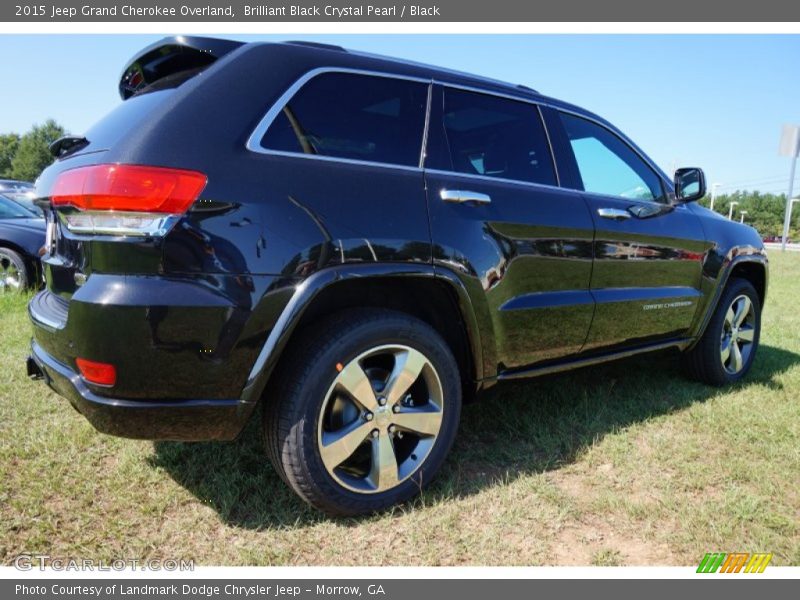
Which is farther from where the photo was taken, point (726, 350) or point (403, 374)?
point (726, 350)

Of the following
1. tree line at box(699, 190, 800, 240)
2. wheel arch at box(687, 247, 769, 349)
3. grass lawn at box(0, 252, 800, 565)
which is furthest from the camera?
tree line at box(699, 190, 800, 240)

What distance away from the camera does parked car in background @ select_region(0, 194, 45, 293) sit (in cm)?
629

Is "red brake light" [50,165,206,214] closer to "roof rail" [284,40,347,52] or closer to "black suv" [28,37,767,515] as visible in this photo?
"black suv" [28,37,767,515]

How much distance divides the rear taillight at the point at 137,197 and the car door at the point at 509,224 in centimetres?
97

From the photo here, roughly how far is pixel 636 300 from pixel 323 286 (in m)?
2.10

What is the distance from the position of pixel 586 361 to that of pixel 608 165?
4.04 feet

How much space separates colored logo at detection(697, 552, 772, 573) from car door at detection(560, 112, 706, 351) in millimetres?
1218

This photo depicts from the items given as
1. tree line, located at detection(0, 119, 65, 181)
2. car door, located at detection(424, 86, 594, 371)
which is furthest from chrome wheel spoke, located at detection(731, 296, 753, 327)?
tree line, located at detection(0, 119, 65, 181)

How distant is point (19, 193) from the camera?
321 inches

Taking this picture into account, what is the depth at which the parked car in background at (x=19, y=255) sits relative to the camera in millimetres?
6289

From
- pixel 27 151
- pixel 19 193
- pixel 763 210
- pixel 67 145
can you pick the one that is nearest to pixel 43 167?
pixel 27 151

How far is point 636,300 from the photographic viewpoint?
10.7ft

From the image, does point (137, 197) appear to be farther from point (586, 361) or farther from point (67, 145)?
point (586, 361)

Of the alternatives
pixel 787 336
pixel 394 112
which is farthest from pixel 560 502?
pixel 787 336
